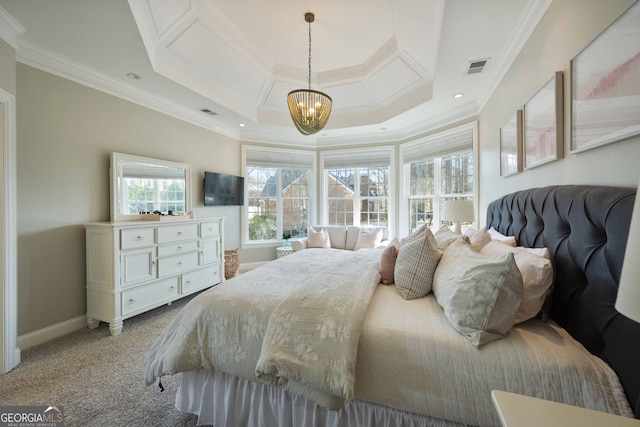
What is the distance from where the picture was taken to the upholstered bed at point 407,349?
2.93ft

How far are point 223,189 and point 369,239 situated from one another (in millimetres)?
2707

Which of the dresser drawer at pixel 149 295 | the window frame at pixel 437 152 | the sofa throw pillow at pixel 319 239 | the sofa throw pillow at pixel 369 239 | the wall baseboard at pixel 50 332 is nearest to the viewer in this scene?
the wall baseboard at pixel 50 332

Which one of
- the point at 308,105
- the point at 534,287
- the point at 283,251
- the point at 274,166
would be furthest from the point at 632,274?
the point at 274,166

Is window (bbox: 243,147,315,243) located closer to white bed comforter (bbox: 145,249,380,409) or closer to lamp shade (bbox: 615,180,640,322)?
white bed comforter (bbox: 145,249,380,409)

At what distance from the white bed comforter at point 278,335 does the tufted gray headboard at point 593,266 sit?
0.90m

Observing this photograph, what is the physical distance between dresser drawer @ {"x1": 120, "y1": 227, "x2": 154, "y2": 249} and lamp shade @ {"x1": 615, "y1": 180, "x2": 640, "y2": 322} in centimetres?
319

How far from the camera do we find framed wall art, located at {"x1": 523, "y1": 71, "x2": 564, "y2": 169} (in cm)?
141

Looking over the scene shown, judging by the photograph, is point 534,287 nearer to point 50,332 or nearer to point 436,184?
point 436,184

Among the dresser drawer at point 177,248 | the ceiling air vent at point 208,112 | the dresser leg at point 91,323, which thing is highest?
the ceiling air vent at point 208,112

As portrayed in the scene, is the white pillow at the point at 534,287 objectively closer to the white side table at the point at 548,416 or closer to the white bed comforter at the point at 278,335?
the white side table at the point at 548,416

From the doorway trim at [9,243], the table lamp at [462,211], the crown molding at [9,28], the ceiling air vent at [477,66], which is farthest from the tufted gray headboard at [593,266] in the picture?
the crown molding at [9,28]

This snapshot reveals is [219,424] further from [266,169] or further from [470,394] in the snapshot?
[266,169]

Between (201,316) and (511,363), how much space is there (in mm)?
1515

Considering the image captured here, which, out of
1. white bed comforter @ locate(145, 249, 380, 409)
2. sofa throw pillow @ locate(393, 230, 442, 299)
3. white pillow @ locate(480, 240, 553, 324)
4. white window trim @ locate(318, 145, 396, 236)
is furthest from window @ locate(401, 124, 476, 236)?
white bed comforter @ locate(145, 249, 380, 409)
